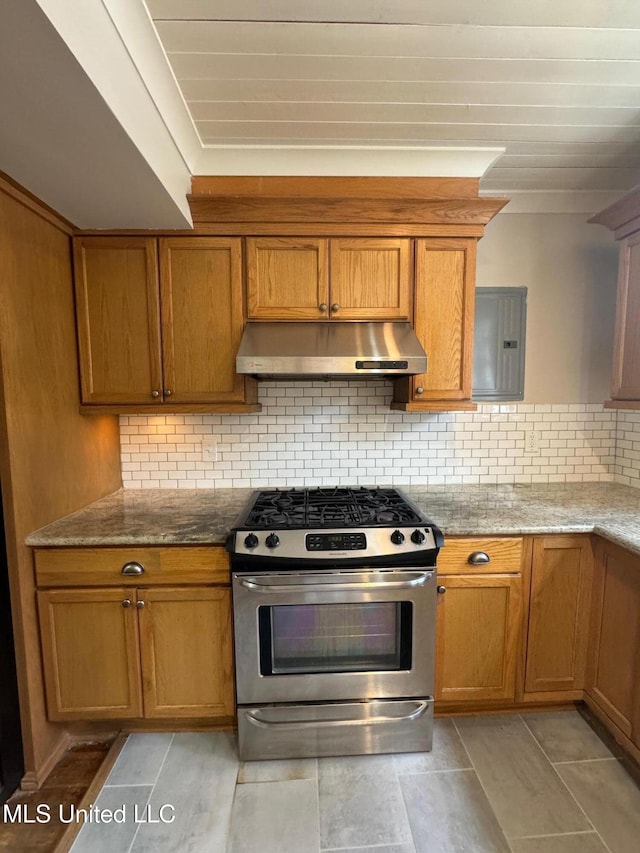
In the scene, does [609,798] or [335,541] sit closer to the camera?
[609,798]

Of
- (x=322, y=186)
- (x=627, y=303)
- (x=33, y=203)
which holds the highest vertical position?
(x=322, y=186)

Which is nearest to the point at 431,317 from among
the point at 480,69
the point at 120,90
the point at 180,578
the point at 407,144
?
the point at 407,144

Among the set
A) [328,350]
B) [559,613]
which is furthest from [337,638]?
[328,350]

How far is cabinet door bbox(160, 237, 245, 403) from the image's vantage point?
191 cm

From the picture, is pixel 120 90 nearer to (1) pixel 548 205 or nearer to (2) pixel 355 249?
(2) pixel 355 249

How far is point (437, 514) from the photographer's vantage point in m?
1.85

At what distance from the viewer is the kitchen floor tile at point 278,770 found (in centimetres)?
157

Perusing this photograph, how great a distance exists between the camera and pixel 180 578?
5.41 feet

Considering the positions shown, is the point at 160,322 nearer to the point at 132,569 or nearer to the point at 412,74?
the point at 132,569

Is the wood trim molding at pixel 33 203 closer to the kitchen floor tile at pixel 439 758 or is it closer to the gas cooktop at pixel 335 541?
the gas cooktop at pixel 335 541

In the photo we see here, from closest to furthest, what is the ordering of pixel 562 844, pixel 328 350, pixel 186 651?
pixel 562 844 < pixel 186 651 < pixel 328 350

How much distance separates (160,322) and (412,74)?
4.74ft

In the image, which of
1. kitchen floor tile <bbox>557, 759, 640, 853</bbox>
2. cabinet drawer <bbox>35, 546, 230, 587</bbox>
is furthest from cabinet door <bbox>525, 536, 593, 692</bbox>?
cabinet drawer <bbox>35, 546, 230, 587</bbox>

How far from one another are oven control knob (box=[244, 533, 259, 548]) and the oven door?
0.42 feet
